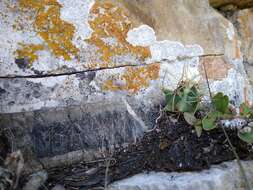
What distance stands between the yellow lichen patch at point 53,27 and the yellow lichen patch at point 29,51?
0.13ft

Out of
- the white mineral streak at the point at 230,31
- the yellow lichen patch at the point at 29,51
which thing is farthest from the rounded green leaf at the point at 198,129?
the yellow lichen patch at the point at 29,51

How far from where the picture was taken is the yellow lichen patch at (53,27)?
115cm

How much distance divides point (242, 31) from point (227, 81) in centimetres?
29

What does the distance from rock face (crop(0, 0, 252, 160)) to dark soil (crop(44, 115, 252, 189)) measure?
0.19 feet

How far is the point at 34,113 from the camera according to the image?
3.63ft

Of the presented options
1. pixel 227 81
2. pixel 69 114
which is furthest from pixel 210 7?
pixel 69 114

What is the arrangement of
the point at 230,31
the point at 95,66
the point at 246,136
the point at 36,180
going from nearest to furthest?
the point at 36,180
the point at 246,136
the point at 95,66
the point at 230,31

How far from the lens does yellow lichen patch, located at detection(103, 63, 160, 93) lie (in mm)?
1208

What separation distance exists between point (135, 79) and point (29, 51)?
36 centimetres

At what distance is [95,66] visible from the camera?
1.19 metres

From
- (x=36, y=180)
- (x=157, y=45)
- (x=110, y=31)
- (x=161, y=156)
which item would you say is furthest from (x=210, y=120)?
(x=36, y=180)

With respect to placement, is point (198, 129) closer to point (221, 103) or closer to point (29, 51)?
point (221, 103)

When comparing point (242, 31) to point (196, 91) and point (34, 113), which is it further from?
point (34, 113)

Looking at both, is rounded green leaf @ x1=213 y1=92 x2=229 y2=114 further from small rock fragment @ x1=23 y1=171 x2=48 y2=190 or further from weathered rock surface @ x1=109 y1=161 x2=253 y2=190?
small rock fragment @ x1=23 y1=171 x2=48 y2=190
